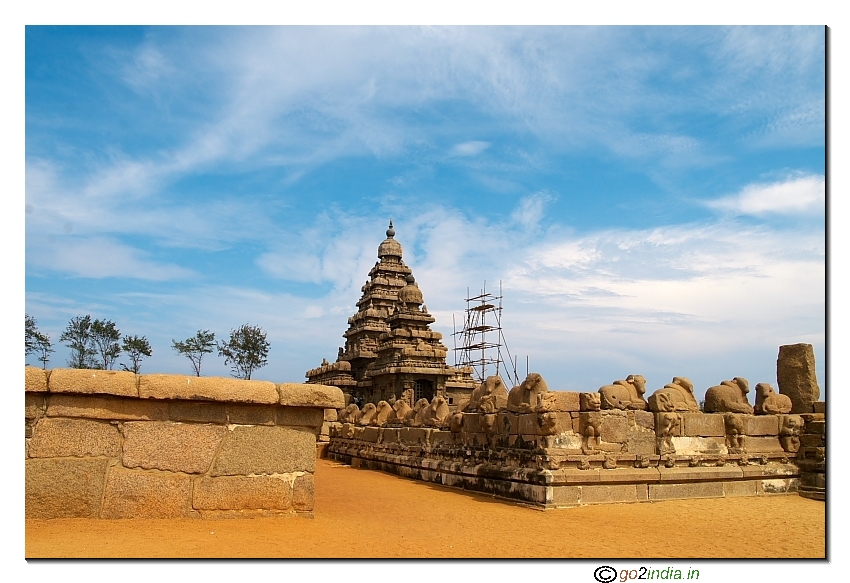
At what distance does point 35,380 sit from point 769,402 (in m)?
11.7

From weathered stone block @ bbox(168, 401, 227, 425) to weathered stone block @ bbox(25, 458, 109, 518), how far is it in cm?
69

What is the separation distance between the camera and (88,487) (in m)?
5.71

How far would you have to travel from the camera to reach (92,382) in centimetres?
569

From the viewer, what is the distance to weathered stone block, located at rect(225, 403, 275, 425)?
6.13 metres

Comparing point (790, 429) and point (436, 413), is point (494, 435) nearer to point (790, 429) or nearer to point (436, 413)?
point (436, 413)

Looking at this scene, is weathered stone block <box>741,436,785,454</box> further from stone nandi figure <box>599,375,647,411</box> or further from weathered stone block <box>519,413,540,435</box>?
weathered stone block <box>519,413,540,435</box>

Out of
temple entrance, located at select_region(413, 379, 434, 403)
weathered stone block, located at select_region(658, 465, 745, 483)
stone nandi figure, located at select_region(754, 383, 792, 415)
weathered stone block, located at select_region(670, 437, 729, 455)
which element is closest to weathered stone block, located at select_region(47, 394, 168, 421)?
weathered stone block, located at select_region(658, 465, 745, 483)

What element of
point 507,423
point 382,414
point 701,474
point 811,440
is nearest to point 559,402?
point 507,423

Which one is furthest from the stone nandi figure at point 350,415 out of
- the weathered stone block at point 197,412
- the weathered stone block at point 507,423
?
the weathered stone block at point 197,412

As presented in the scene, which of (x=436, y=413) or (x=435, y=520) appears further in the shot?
(x=436, y=413)

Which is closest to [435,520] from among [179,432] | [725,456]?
[179,432]

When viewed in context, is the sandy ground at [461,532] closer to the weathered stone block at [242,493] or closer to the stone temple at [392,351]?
the weathered stone block at [242,493]

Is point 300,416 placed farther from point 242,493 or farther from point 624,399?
point 624,399

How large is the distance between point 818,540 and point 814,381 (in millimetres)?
6563
